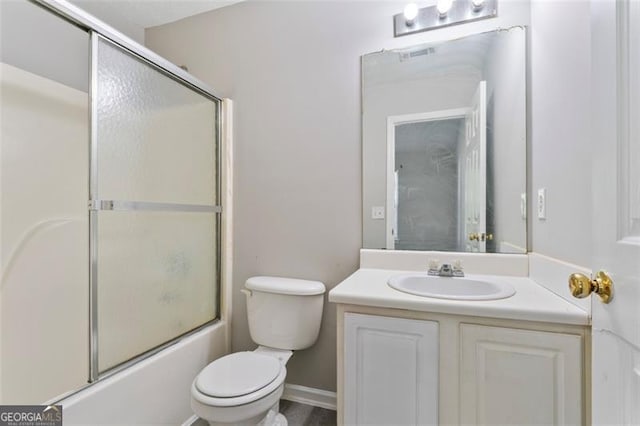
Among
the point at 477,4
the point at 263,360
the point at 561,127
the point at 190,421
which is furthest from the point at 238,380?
the point at 477,4

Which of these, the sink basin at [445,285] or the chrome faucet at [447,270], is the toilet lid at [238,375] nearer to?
the sink basin at [445,285]

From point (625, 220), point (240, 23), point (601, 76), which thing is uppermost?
point (240, 23)

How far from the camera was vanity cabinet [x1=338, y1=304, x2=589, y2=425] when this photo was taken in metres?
0.90

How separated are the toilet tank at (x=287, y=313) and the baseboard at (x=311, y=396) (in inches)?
12.5

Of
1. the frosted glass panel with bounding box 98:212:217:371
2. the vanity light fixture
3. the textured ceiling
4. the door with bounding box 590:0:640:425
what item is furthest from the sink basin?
the textured ceiling

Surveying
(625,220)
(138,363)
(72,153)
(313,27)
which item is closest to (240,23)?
(313,27)

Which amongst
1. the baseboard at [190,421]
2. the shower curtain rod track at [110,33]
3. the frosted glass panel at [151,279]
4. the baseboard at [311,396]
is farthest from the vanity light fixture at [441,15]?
the baseboard at [190,421]

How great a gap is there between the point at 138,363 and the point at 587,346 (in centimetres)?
169

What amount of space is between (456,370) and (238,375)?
875mm

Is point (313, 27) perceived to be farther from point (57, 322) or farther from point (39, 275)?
point (57, 322)

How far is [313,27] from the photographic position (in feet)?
5.73

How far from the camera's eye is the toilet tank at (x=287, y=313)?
1.61 metres

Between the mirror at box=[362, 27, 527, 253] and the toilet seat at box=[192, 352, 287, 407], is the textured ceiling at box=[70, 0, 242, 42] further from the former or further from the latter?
the toilet seat at box=[192, 352, 287, 407]

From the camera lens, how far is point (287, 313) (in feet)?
5.31
